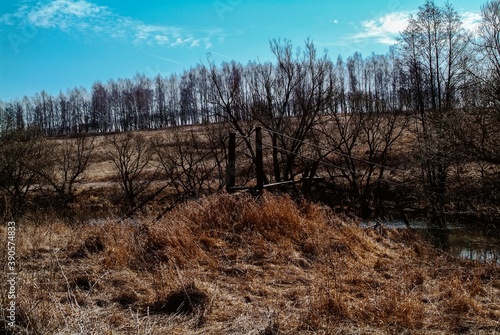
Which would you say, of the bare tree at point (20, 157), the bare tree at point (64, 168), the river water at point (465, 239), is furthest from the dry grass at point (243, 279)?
the bare tree at point (64, 168)

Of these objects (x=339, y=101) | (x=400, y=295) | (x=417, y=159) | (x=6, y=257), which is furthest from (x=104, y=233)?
(x=339, y=101)

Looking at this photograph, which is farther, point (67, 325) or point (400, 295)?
point (400, 295)

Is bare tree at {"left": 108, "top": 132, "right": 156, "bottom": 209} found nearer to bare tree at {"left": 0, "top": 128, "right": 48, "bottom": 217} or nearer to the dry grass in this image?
bare tree at {"left": 0, "top": 128, "right": 48, "bottom": 217}

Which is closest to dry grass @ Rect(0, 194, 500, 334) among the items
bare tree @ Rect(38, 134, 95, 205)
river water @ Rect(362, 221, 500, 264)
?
river water @ Rect(362, 221, 500, 264)

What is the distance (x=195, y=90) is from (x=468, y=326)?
252 ft

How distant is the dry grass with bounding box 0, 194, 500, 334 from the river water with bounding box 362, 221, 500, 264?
5.66m

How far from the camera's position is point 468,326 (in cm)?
397

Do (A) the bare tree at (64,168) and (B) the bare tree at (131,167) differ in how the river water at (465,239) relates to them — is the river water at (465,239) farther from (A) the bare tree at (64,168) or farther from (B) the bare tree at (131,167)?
(A) the bare tree at (64,168)

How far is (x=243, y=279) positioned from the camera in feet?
17.9

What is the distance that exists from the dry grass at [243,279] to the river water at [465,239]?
223 inches

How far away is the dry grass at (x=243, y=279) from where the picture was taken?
393 cm

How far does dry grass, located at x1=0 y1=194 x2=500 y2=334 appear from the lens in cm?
393

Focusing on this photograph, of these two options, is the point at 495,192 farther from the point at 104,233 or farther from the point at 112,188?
the point at 112,188

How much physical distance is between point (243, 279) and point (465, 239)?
13.8m
